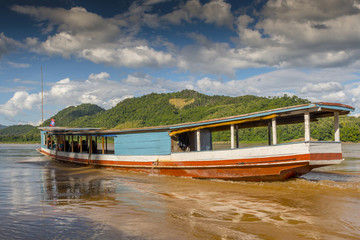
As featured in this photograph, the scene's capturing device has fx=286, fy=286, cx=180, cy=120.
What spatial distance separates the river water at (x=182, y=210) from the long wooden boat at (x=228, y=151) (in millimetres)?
733

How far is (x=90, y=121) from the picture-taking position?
116250 millimetres

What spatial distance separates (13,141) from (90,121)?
28.5 meters

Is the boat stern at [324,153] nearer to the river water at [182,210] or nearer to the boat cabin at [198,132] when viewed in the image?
the boat cabin at [198,132]

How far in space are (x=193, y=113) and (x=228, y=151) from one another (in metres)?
83.9

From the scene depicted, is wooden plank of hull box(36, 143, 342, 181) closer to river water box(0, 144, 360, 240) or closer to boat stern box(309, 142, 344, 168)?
boat stern box(309, 142, 344, 168)

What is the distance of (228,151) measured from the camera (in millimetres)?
11750

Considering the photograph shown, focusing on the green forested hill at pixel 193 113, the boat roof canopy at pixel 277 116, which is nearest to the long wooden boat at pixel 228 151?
the boat roof canopy at pixel 277 116

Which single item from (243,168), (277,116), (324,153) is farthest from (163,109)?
(324,153)

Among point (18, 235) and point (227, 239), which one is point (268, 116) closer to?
point (227, 239)

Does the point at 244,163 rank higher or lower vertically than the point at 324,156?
lower

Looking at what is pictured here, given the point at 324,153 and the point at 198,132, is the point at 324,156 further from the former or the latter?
the point at 198,132

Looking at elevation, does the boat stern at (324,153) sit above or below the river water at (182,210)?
above

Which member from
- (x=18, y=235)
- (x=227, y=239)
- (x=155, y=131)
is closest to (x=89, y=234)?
(x=18, y=235)

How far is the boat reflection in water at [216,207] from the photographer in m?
5.94
